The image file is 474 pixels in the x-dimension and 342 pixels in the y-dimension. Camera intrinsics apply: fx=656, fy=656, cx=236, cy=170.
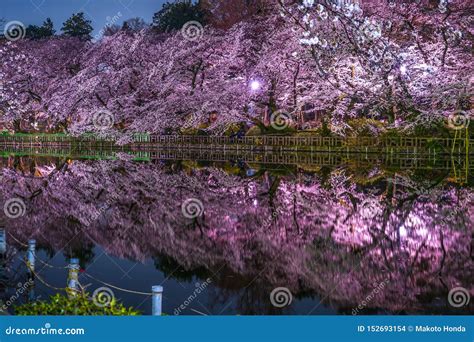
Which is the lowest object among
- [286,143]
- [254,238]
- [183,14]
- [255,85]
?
[254,238]

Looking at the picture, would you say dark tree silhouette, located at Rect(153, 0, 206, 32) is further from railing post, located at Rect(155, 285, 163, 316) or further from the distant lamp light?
railing post, located at Rect(155, 285, 163, 316)

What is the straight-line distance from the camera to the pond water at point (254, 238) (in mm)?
8664

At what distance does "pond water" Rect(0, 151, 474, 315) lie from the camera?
8.66 m

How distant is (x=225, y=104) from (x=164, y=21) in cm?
1865

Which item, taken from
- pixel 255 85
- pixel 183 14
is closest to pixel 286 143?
pixel 255 85

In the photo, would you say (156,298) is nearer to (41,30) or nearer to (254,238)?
(254,238)

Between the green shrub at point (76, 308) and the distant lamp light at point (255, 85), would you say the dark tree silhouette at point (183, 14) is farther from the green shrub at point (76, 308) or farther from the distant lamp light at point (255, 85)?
the green shrub at point (76, 308)

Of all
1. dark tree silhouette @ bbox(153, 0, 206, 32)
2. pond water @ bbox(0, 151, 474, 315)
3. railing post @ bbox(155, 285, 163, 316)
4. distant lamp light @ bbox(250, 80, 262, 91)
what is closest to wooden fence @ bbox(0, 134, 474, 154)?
distant lamp light @ bbox(250, 80, 262, 91)

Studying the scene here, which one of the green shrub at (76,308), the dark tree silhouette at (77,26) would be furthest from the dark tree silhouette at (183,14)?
the green shrub at (76,308)

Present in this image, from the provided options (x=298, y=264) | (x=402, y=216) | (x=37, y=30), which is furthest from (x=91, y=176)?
(x=37, y=30)

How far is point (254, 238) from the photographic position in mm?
12156

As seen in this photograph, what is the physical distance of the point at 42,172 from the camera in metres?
25.2

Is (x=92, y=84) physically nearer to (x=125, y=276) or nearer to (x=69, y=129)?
(x=69, y=129)

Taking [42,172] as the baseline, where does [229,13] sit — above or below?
above
